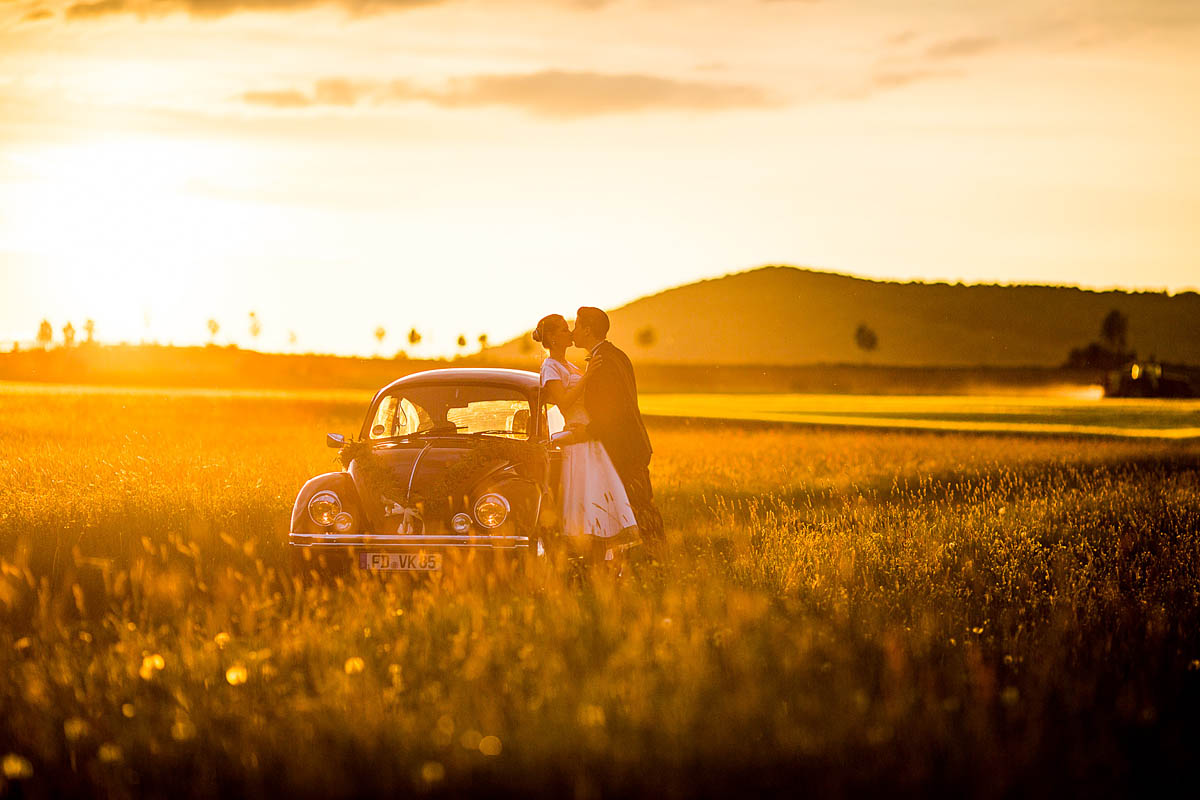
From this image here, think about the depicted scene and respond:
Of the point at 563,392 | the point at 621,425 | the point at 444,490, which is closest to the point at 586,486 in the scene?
the point at 621,425

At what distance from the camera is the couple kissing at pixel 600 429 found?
9.41 m

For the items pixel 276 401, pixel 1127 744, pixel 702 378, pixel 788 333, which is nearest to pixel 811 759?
pixel 1127 744

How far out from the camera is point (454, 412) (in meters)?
10.3

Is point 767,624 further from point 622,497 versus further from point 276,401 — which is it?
point 276,401

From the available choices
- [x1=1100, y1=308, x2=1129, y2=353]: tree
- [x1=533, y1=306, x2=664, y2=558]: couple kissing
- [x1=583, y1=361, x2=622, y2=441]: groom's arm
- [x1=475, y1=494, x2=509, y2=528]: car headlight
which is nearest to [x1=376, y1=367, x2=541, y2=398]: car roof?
[x1=533, y1=306, x2=664, y2=558]: couple kissing

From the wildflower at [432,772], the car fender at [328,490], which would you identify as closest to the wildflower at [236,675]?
the wildflower at [432,772]

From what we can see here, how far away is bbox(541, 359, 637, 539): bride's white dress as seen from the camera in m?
9.11

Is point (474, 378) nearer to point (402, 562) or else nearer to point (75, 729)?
point (402, 562)

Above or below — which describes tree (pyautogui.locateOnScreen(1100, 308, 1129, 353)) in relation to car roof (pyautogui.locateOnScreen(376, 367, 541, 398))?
→ above

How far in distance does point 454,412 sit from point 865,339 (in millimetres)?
179572

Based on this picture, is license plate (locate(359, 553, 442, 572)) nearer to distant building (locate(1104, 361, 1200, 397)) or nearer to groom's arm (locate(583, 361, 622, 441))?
groom's arm (locate(583, 361, 622, 441))

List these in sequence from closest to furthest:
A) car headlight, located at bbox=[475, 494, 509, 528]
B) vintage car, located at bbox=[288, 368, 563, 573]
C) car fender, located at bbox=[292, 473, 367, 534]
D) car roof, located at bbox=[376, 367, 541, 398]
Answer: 1. vintage car, located at bbox=[288, 368, 563, 573]
2. car headlight, located at bbox=[475, 494, 509, 528]
3. car fender, located at bbox=[292, 473, 367, 534]
4. car roof, located at bbox=[376, 367, 541, 398]

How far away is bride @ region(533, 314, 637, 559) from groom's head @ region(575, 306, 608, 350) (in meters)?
0.12

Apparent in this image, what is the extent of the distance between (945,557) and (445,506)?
469 cm
